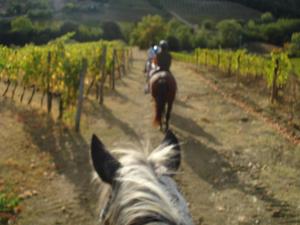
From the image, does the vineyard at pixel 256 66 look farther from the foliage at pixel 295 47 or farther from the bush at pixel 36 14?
the bush at pixel 36 14

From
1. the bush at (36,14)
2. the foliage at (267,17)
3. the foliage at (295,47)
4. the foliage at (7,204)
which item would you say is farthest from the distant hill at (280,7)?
the foliage at (7,204)

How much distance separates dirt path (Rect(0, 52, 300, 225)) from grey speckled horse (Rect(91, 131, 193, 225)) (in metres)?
4.36

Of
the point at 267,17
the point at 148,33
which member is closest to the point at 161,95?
the point at 267,17

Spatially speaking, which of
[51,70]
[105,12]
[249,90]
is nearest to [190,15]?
[105,12]

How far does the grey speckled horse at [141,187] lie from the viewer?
64.1 inches

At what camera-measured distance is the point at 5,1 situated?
30.7 meters

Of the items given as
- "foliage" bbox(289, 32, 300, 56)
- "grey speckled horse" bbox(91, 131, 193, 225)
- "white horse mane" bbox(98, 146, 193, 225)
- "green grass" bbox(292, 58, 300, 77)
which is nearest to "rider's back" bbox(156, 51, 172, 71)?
"green grass" bbox(292, 58, 300, 77)

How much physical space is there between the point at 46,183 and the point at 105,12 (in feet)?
227

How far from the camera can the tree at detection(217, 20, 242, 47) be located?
47.6 meters

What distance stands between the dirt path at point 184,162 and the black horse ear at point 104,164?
4.33 metres

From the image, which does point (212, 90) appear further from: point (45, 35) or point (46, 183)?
point (45, 35)

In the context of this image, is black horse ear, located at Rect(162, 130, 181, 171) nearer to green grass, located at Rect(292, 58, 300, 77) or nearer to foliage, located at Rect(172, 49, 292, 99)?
foliage, located at Rect(172, 49, 292, 99)

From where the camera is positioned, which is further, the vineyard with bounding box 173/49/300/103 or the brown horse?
the vineyard with bounding box 173/49/300/103

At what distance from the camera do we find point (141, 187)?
1.74 meters
